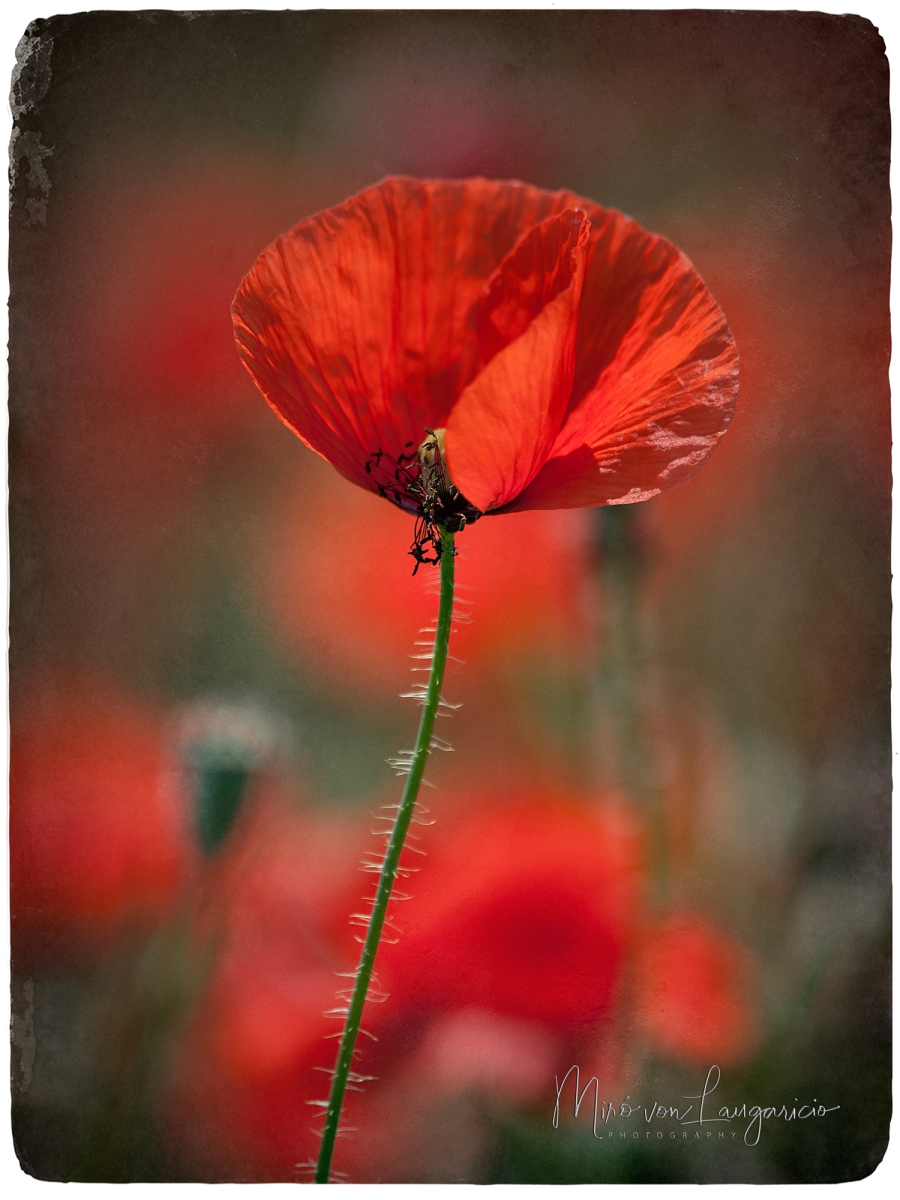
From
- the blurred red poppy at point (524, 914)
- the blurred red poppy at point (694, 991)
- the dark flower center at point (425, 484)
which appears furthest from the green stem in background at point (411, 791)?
the blurred red poppy at point (694, 991)

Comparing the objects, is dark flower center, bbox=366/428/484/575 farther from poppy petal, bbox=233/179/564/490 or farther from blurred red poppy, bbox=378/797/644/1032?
blurred red poppy, bbox=378/797/644/1032

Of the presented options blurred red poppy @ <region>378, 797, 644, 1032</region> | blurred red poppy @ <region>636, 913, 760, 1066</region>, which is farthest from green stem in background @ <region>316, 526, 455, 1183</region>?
blurred red poppy @ <region>636, 913, 760, 1066</region>

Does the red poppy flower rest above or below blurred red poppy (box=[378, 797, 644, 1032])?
above

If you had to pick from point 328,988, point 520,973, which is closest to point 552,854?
point 520,973

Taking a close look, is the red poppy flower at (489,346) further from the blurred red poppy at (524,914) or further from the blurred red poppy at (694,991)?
the blurred red poppy at (694,991)

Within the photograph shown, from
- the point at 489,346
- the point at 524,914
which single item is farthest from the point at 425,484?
the point at 524,914

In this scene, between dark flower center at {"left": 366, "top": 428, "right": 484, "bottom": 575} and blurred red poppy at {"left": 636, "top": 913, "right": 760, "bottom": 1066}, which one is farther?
blurred red poppy at {"left": 636, "top": 913, "right": 760, "bottom": 1066}

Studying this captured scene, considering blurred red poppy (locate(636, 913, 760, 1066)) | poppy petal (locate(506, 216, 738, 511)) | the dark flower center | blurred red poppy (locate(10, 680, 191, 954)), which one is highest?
poppy petal (locate(506, 216, 738, 511))
